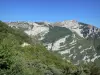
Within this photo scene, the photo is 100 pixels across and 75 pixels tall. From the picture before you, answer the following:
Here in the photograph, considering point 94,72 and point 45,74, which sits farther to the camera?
point 94,72

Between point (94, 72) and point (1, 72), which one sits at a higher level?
point (1, 72)

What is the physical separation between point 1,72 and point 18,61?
156 inches

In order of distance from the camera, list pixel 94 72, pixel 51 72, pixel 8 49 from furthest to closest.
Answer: pixel 94 72 → pixel 51 72 → pixel 8 49

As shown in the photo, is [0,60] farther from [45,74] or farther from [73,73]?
[73,73]

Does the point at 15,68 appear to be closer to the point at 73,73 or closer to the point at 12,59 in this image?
the point at 12,59

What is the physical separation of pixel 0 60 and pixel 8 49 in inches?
99.4

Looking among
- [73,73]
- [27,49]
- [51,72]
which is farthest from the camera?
[27,49]

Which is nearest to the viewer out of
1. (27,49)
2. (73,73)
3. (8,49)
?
(8,49)

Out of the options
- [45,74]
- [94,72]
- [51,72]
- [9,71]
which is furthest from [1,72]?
[94,72]

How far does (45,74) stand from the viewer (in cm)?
6456

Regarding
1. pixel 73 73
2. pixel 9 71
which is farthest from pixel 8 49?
pixel 73 73

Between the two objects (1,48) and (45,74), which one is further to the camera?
(45,74)

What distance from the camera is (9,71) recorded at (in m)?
34.1

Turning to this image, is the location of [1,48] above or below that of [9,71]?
above
